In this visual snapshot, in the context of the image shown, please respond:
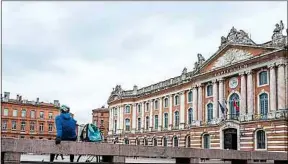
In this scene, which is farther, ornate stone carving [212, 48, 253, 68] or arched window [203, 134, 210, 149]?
arched window [203, 134, 210, 149]

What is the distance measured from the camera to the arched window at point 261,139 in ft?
107

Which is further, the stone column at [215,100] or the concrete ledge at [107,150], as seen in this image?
the stone column at [215,100]

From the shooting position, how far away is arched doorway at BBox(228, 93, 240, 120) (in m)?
35.8

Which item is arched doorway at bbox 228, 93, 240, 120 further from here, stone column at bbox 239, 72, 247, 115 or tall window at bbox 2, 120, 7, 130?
tall window at bbox 2, 120, 7, 130

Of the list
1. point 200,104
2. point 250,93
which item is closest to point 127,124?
point 200,104

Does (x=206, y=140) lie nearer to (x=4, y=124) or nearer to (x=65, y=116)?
(x=65, y=116)

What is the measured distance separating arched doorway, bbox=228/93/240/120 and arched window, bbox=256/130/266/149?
9.49 feet

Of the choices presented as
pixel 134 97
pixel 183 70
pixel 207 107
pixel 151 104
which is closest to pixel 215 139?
pixel 207 107

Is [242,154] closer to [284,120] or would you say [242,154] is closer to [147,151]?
[147,151]

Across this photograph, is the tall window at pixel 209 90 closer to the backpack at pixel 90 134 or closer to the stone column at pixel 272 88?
the stone column at pixel 272 88

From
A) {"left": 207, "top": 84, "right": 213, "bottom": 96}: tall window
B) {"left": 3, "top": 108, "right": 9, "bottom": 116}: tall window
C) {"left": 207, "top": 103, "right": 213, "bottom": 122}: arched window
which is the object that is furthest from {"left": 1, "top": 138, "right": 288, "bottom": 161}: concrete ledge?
{"left": 3, "top": 108, "right": 9, "bottom": 116}: tall window

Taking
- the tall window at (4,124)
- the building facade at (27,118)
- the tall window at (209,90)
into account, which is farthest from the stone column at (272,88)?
the tall window at (4,124)

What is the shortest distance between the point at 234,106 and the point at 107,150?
28.6 meters

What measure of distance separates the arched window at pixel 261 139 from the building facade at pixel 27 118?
48811mm
